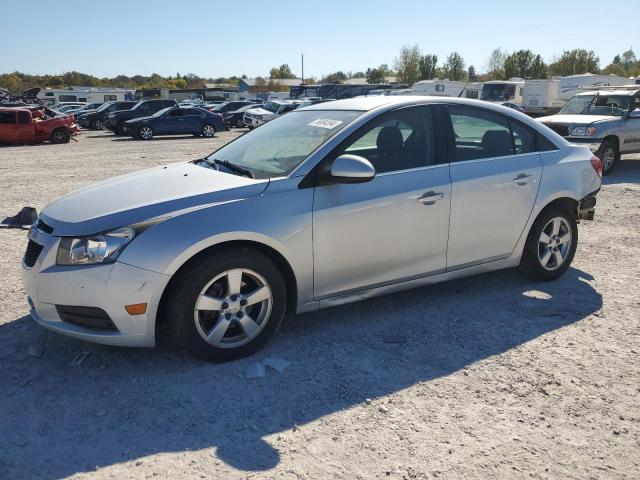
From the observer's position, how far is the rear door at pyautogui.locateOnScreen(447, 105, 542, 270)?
4383 mm

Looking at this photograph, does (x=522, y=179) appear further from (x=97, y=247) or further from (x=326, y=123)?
(x=97, y=247)

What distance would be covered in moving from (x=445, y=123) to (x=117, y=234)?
8.70ft

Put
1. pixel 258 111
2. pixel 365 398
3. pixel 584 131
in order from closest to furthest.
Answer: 1. pixel 365 398
2. pixel 584 131
3. pixel 258 111

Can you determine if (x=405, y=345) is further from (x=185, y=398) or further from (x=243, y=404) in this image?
(x=185, y=398)

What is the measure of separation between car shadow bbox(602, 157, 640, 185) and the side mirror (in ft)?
29.7

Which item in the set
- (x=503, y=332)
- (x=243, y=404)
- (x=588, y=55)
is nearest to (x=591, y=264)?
(x=503, y=332)

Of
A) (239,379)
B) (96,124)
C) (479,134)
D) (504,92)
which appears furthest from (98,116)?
(239,379)

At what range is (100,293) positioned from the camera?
10.7 ft

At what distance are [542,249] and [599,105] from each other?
9.65m

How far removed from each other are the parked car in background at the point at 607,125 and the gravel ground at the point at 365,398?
8059 millimetres

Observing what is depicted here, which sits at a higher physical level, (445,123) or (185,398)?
(445,123)

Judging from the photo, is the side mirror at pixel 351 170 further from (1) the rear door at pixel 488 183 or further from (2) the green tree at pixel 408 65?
(2) the green tree at pixel 408 65

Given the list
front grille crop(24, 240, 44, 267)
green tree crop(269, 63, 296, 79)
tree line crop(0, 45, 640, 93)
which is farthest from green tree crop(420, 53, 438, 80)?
front grille crop(24, 240, 44, 267)

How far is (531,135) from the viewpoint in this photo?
4895mm
